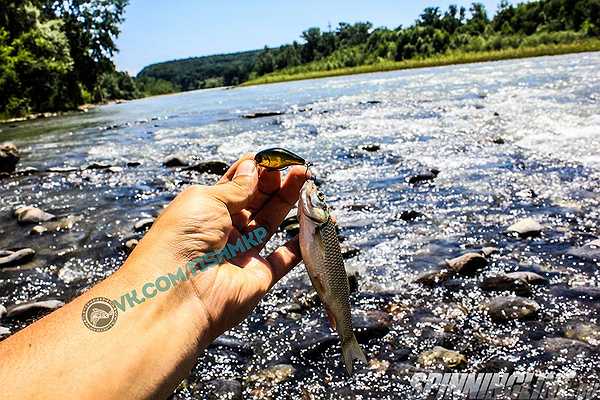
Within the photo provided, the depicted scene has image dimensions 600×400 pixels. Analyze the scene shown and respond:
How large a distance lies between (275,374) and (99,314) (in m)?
2.41

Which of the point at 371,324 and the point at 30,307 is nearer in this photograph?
the point at 371,324

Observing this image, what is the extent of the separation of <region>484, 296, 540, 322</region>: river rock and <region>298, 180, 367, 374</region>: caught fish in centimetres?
260

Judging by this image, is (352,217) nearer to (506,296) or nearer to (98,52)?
(506,296)

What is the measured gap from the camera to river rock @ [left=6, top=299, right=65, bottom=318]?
5.81m

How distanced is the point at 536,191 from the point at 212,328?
8.19 metres

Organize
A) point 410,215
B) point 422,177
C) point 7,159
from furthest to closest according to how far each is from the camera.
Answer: point 7,159 < point 422,177 < point 410,215

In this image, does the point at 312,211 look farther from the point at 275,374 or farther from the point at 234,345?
the point at 234,345

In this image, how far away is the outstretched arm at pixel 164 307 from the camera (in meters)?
2.39

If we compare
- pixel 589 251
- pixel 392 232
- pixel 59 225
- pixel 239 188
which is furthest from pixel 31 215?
pixel 589 251

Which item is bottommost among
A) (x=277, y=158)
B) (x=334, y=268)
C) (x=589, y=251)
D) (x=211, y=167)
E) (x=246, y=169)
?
(x=589, y=251)

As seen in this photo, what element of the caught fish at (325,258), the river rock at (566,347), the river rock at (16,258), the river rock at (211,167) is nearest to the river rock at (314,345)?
the caught fish at (325,258)

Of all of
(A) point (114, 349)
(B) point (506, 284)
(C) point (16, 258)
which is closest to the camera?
(A) point (114, 349)

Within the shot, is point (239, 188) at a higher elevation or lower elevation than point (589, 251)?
higher

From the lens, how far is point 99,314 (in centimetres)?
268
